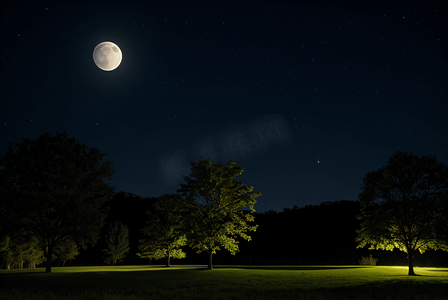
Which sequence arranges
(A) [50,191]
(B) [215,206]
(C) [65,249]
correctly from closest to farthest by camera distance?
1. (A) [50,191]
2. (B) [215,206]
3. (C) [65,249]

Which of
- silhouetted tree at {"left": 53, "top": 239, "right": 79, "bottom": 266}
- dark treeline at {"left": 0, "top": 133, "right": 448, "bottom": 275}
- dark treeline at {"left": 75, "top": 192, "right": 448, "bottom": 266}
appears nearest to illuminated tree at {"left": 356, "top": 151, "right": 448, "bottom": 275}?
dark treeline at {"left": 0, "top": 133, "right": 448, "bottom": 275}

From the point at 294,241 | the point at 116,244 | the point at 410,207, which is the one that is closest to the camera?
the point at 410,207

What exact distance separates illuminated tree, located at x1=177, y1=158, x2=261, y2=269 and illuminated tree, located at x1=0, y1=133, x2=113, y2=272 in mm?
10440

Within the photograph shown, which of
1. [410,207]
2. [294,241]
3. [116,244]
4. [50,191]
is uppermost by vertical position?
[50,191]

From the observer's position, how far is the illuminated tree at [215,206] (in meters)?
32.0

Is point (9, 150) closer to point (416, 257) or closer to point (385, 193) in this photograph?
point (385, 193)

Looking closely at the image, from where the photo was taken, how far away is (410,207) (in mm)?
29375

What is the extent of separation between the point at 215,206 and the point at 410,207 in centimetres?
1960

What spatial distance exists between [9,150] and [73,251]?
14941mm

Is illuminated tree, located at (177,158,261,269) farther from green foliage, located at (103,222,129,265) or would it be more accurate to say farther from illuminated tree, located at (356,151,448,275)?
green foliage, located at (103,222,129,265)

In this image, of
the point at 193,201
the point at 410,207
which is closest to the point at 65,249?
the point at 193,201

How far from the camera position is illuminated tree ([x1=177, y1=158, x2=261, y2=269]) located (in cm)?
3200

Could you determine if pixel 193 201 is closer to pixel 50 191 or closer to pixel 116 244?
pixel 50 191

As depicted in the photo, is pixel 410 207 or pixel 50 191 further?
pixel 50 191
